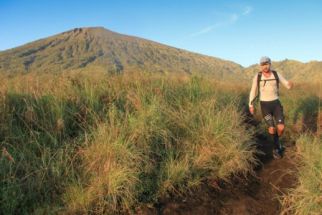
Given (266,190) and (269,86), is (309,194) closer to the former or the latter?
(266,190)

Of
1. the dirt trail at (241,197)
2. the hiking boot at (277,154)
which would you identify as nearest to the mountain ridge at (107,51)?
the hiking boot at (277,154)

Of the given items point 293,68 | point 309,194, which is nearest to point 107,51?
point 293,68

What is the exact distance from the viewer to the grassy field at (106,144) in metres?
4.66

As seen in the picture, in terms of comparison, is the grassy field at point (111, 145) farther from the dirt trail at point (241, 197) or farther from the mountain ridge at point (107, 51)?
the mountain ridge at point (107, 51)

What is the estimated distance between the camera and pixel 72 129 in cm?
605

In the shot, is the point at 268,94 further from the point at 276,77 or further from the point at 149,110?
the point at 149,110

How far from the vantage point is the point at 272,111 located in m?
7.89

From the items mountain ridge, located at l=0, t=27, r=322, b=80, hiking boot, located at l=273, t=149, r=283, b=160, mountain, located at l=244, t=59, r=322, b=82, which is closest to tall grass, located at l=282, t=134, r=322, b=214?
hiking boot, located at l=273, t=149, r=283, b=160

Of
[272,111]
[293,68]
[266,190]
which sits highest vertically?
[272,111]

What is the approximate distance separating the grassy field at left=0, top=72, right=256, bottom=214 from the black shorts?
3.09ft

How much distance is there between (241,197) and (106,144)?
2.14 m

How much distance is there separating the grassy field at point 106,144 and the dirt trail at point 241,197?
165 mm

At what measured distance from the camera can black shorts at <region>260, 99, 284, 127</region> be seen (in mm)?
7730

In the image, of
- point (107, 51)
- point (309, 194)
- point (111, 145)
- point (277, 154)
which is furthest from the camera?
point (107, 51)
